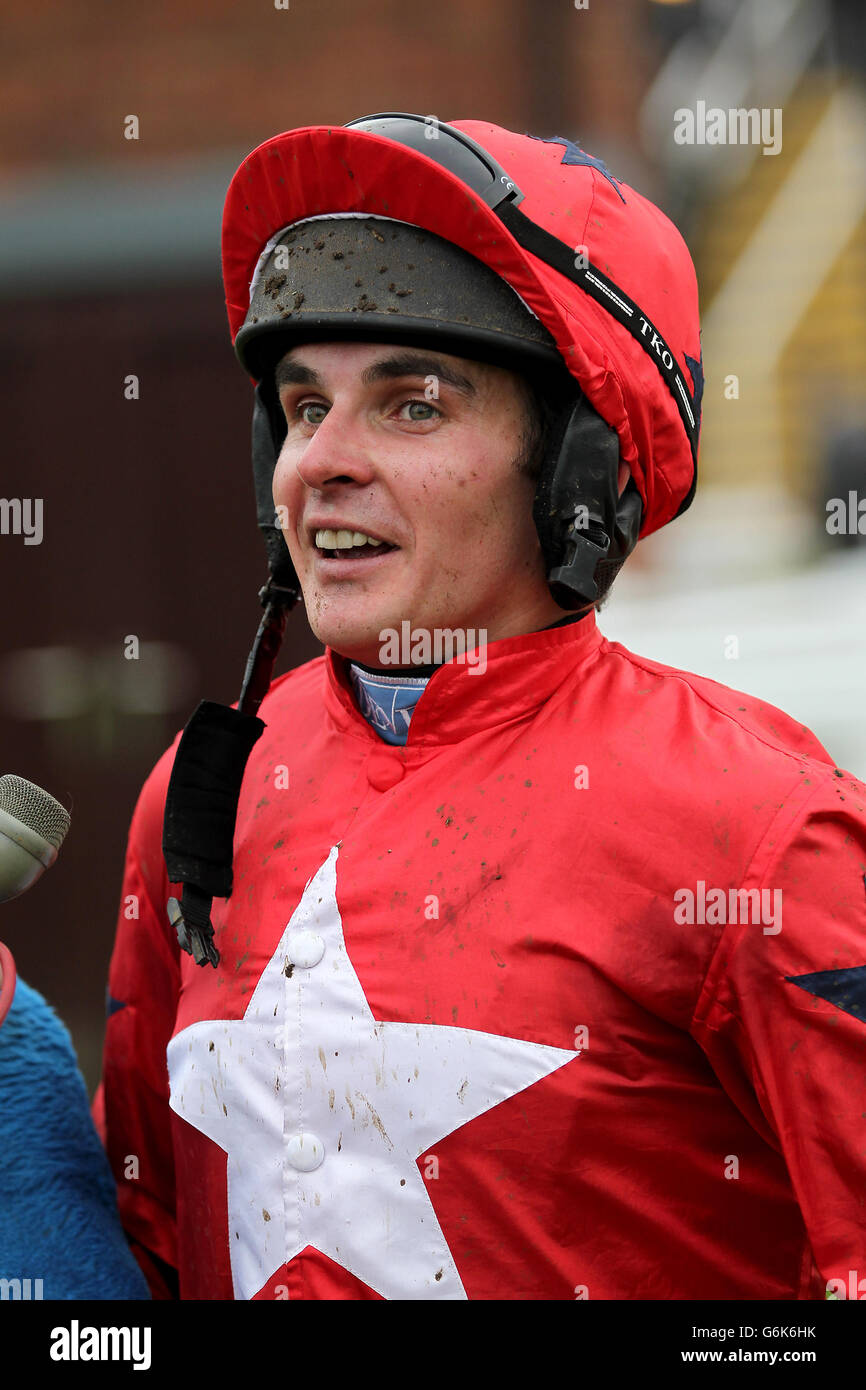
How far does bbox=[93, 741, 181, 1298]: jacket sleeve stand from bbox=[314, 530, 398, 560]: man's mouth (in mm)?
430

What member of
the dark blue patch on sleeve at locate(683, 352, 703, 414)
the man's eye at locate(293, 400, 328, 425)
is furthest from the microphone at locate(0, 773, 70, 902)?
the dark blue patch on sleeve at locate(683, 352, 703, 414)

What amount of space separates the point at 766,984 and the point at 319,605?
2.06ft

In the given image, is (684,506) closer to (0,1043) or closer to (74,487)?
(0,1043)

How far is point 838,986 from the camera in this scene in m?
1.41

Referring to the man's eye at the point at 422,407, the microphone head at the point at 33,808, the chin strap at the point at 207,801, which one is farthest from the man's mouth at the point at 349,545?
the microphone head at the point at 33,808

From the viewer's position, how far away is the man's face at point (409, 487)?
5.23 feet

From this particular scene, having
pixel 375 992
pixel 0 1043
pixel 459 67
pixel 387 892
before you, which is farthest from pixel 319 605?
pixel 459 67

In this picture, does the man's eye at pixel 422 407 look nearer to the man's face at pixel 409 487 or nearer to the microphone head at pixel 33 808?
the man's face at pixel 409 487

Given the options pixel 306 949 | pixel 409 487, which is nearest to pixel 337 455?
pixel 409 487

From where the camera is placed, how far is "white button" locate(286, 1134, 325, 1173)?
4.98 ft

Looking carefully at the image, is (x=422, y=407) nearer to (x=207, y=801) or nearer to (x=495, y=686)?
(x=495, y=686)

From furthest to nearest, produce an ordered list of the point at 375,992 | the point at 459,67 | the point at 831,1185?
1. the point at 459,67
2. the point at 375,992
3. the point at 831,1185

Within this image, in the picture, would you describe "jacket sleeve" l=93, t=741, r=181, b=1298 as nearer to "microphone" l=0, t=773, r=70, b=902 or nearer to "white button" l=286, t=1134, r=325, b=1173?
"microphone" l=0, t=773, r=70, b=902

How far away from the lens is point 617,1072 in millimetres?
1461
